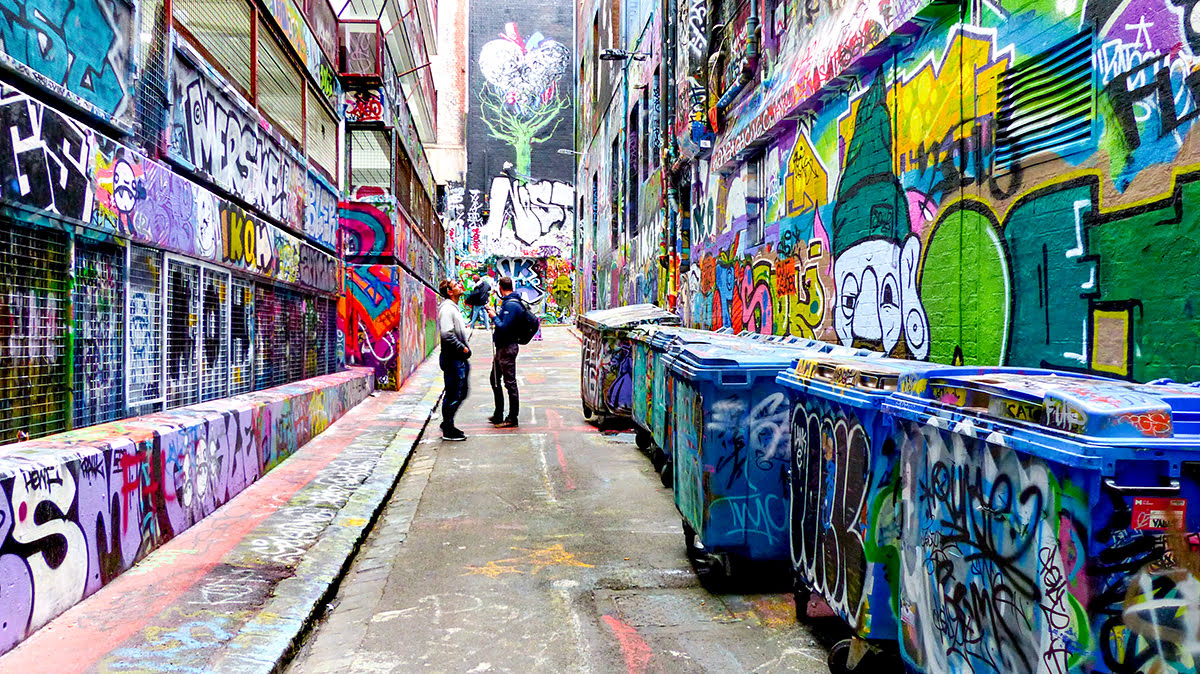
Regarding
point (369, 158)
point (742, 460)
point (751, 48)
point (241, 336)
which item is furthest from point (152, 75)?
point (369, 158)

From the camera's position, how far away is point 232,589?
13.6ft

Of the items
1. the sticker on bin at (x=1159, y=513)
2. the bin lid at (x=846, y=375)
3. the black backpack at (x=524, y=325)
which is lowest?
the sticker on bin at (x=1159, y=513)

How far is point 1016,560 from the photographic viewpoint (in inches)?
85.9

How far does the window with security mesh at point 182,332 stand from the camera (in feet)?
19.5

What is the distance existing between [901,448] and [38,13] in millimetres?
4676

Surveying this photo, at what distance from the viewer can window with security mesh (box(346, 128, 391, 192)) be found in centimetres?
1393

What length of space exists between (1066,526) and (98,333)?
5106 millimetres

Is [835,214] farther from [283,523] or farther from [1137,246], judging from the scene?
[283,523]

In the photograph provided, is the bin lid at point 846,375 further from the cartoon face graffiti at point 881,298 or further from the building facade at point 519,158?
the building facade at point 519,158

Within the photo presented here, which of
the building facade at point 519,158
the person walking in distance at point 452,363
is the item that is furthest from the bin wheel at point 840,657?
the building facade at point 519,158

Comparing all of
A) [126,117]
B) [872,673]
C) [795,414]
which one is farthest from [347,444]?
[872,673]

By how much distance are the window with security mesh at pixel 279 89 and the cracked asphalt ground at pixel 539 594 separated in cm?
434

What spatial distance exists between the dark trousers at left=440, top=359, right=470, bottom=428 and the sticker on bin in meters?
8.29

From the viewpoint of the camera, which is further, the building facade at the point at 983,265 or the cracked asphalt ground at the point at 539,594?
the cracked asphalt ground at the point at 539,594
